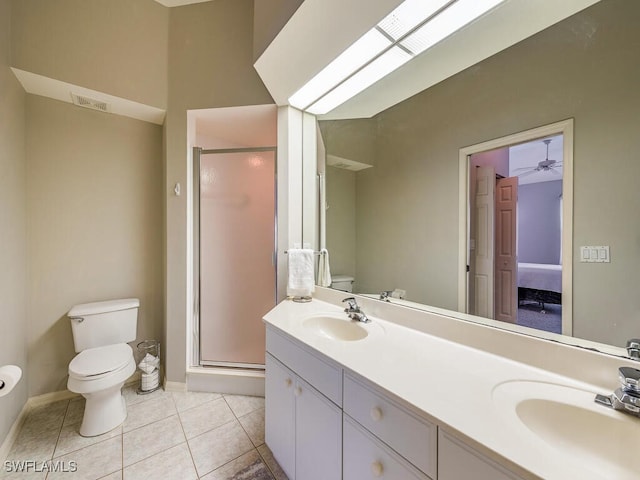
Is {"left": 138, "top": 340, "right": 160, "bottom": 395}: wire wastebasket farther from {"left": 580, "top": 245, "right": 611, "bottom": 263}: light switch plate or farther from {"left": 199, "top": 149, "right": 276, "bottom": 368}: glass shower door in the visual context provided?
{"left": 580, "top": 245, "right": 611, "bottom": 263}: light switch plate

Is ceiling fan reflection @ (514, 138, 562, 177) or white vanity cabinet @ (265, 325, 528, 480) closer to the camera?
white vanity cabinet @ (265, 325, 528, 480)

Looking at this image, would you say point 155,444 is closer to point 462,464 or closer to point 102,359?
point 102,359

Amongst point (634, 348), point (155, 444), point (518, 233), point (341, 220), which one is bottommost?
point (155, 444)

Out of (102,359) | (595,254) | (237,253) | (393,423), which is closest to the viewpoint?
(393,423)

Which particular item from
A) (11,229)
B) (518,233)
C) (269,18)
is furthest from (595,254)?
(11,229)

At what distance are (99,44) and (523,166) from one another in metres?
2.78

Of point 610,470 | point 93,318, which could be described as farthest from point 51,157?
point 610,470

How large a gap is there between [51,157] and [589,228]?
317 cm

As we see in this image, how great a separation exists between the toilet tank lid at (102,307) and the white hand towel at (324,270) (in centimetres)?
150

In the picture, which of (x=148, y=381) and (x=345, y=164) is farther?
(x=148, y=381)

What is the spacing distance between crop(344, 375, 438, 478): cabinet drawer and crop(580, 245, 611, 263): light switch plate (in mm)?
786

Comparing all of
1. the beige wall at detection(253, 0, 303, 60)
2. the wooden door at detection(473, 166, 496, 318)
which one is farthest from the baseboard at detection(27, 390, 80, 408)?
the wooden door at detection(473, 166, 496, 318)

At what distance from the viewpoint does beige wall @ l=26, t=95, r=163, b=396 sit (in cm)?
187

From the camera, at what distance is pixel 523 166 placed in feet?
3.19
